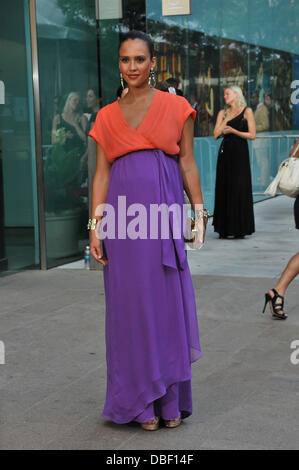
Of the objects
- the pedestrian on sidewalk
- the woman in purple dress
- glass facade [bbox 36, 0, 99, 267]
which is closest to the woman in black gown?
glass facade [bbox 36, 0, 99, 267]

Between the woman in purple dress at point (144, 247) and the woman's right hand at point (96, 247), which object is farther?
the woman's right hand at point (96, 247)

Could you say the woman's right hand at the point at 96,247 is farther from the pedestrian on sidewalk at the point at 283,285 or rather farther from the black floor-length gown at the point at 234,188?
the black floor-length gown at the point at 234,188

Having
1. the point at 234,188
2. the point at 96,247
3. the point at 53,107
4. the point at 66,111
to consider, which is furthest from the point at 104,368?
the point at 234,188

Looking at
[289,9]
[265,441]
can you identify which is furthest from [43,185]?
[289,9]

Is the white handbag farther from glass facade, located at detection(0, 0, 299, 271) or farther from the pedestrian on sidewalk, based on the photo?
glass facade, located at detection(0, 0, 299, 271)

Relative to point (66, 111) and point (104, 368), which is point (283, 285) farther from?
point (66, 111)

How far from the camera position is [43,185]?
9000 mm

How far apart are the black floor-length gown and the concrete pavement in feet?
7.24

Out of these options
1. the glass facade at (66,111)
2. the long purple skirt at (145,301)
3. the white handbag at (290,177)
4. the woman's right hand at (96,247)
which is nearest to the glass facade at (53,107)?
the glass facade at (66,111)

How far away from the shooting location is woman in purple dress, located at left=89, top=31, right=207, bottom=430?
3.86 meters

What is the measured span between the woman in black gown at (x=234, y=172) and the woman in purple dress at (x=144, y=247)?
7.03 metres

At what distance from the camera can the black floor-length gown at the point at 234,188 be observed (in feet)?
35.9

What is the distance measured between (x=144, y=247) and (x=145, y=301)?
0.26m

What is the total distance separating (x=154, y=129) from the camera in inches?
151
